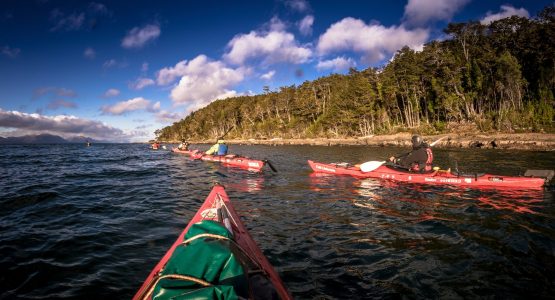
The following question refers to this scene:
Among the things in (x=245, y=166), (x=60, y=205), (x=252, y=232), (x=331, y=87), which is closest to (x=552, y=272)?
(x=252, y=232)

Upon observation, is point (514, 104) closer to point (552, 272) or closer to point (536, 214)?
point (536, 214)

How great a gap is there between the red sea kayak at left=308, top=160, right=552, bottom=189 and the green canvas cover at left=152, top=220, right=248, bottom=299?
1227 centimetres

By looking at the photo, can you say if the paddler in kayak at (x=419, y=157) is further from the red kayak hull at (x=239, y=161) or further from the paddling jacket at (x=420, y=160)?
the red kayak hull at (x=239, y=161)

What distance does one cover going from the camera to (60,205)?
32.4 ft

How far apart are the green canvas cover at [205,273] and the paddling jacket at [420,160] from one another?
1262 centimetres

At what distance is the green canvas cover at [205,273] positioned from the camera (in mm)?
2498

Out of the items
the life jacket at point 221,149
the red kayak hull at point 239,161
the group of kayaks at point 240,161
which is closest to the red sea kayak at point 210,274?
the group of kayaks at point 240,161

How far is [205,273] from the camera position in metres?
2.87

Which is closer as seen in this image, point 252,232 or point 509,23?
point 252,232

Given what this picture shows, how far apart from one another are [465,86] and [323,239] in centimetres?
5554

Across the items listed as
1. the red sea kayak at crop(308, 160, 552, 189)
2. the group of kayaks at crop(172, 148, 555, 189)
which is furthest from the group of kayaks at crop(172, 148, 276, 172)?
the red sea kayak at crop(308, 160, 552, 189)

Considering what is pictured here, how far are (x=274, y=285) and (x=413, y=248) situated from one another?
150 inches

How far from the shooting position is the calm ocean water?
470 centimetres

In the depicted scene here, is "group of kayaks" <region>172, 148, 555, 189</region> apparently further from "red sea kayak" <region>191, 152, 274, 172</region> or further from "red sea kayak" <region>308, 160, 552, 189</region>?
"red sea kayak" <region>191, 152, 274, 172</region>
